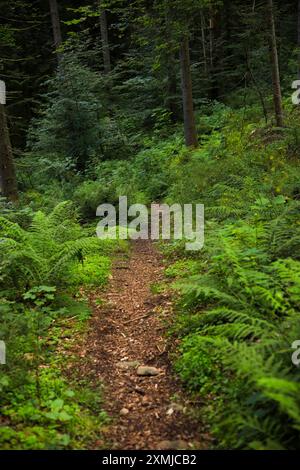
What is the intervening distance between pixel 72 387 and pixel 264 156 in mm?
8561

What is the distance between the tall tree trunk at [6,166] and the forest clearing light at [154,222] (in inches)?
94.7

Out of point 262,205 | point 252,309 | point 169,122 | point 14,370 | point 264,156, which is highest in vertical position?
point 169,122

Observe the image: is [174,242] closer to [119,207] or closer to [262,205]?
[262,205]

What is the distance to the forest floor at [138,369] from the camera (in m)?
4.01

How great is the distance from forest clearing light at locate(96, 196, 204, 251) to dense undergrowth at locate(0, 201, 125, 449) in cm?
187

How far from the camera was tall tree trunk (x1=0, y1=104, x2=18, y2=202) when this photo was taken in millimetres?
10352

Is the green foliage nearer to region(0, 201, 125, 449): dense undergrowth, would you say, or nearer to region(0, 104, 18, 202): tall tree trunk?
region(0, 201, 125, 449): dense undergrowth

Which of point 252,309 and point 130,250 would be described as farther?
point 130,250

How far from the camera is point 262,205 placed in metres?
7.67

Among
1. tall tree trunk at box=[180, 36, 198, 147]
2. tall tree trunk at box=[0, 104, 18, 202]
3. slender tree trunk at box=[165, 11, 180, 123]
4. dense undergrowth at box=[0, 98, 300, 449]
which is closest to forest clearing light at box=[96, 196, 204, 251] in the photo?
dense undergrowth at box=[0, 98, 300, 449]

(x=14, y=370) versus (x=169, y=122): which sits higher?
(x=169, y=122)

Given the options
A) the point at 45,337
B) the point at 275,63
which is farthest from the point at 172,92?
the point at 45,337

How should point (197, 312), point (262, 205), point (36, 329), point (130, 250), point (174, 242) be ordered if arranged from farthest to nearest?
point (130, 250) < point (174, 242) < point (262, 205) < point (197, 312) < point (36, 329)

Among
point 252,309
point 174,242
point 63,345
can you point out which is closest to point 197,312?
point 252,309
